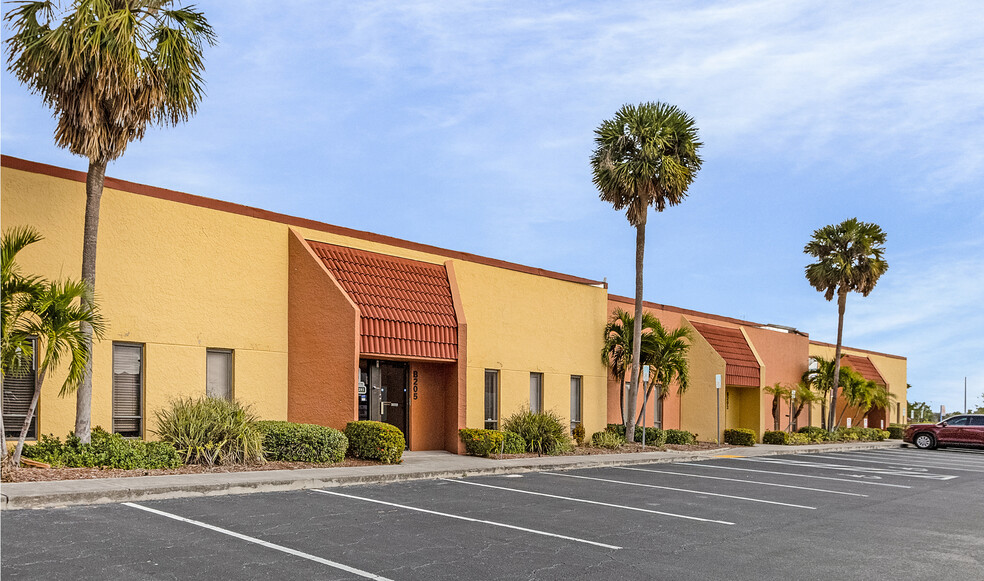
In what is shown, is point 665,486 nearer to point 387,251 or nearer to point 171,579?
point 387,251

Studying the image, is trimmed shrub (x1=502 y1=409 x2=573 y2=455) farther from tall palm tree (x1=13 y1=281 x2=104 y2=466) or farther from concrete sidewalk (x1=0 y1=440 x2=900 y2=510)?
tall palm tree (x1=13 y1=281 x2=104 y2=466)

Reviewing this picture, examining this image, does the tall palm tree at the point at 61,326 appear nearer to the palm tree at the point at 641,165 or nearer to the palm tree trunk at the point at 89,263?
the palm tree trunk at the point at 89,263

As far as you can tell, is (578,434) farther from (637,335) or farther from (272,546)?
(272,546)

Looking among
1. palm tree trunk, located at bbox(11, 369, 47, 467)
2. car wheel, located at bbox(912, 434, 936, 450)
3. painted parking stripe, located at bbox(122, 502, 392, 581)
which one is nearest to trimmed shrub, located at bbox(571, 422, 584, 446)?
palm tree trunk, located at bbox(11, 369, 47, 467)

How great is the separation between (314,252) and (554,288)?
859cm

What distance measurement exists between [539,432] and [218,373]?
27.6ft

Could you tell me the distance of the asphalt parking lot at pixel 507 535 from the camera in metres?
7.95

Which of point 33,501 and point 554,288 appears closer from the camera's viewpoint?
point 33,501

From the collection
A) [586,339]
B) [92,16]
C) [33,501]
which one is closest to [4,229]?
[92,16]

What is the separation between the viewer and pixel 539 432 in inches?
869

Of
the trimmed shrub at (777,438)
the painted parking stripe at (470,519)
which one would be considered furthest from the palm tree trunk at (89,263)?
the trimmed shrub at (777,438)

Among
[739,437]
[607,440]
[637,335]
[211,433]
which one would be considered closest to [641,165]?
[637,335]

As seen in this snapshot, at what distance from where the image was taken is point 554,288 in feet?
83.1

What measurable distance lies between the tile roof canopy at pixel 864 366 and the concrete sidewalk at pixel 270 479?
27.2m
